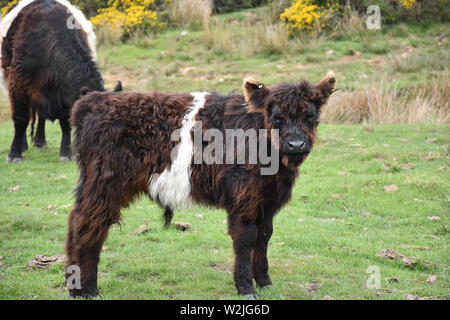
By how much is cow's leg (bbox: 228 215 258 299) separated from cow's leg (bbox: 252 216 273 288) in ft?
0.65

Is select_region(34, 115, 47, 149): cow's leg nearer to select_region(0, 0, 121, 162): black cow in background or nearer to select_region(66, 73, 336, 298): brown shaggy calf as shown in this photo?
select_region(0, 0, 121, 162): black cow in background

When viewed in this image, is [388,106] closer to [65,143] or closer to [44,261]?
[65,143]

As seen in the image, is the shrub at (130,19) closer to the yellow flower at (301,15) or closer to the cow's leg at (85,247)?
the yellow flower at (301,15)

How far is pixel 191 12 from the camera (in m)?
20.5

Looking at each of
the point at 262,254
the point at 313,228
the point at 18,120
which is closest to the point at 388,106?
the point at 313,228

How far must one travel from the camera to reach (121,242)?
6.72 metres

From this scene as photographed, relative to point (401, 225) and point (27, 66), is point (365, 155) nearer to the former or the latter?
point (401, 225)

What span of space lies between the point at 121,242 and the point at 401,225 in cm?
386

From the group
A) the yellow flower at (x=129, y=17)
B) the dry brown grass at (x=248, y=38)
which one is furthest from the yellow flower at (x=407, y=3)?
the yellow flower at (x=129, y=17)

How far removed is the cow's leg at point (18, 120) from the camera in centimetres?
1041

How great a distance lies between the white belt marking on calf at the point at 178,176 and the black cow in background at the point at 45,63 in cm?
484

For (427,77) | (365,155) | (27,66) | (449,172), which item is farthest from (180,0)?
(449,172)

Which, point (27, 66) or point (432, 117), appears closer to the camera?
point (27, 66)

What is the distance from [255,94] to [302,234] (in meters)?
2.75
